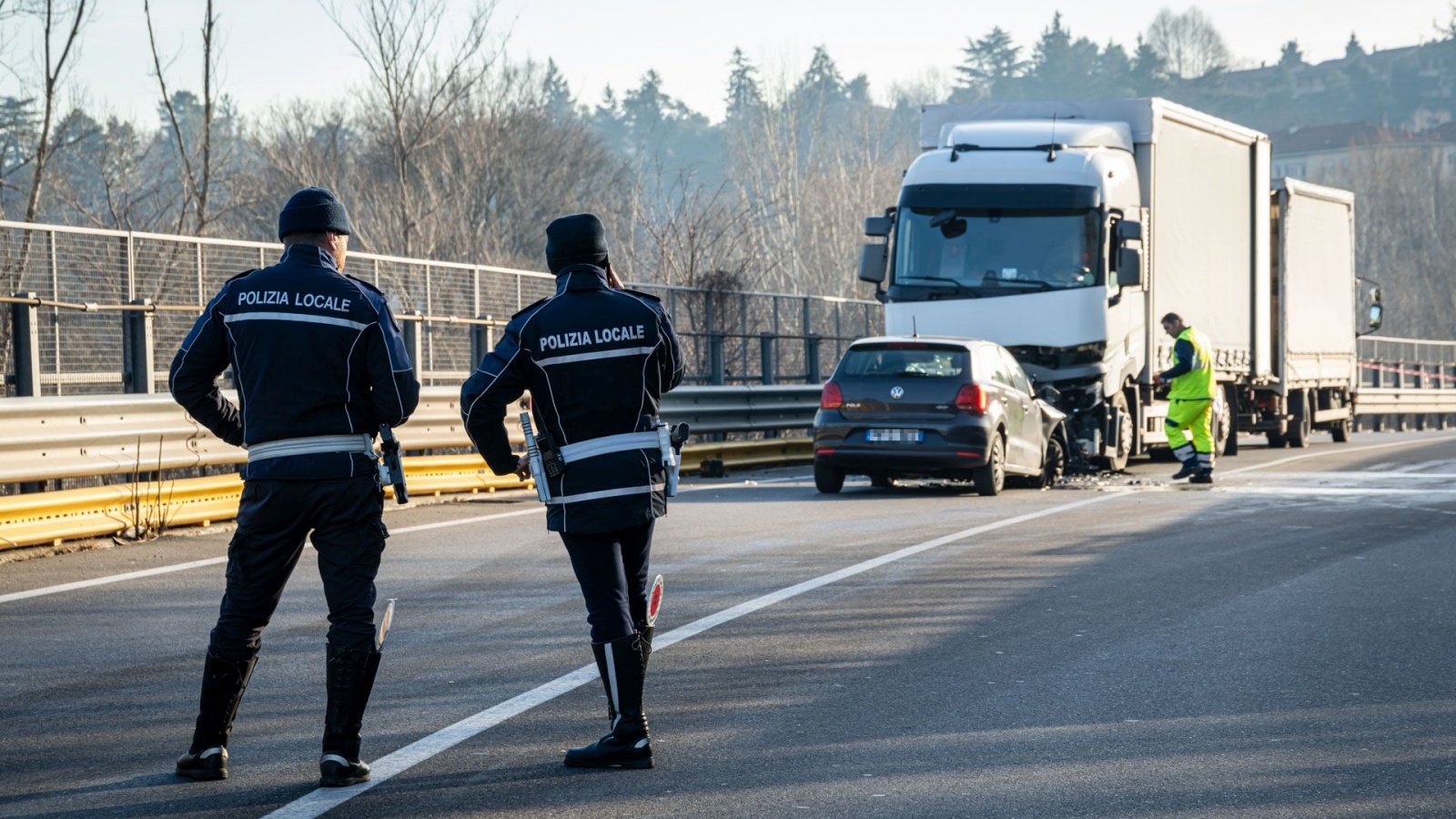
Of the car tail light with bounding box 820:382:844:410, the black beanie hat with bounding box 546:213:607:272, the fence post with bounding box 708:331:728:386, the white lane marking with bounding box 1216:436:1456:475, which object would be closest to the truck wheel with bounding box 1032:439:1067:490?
the car tail light with bounding box 820:382:844:410

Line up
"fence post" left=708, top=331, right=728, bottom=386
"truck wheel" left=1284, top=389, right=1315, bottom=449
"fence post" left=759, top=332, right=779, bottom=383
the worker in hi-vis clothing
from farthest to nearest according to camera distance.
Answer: "truck wheel" left=1284, top=389, right=1315, bottom=449 → "fence post" left=759, top=332, right=779, bottom=383 → "fence post" left=708, top=331, right=728, bottom=386 → the worker in hi-vis clothing

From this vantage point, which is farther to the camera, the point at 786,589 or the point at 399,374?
the point at 786,589

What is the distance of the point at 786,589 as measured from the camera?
9.78 m

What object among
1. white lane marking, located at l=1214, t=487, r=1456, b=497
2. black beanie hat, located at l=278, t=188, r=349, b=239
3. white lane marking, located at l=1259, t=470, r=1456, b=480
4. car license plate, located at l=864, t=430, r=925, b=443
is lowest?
white lane marking, located at l=1214, t=487, r=1456, b=497

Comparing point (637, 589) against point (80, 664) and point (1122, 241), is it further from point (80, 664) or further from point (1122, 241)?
point (1122, 241)

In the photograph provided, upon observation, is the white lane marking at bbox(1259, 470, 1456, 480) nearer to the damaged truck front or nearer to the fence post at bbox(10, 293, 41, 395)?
the damaged truck front

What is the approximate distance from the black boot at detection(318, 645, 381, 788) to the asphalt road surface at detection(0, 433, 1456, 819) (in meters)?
0.06

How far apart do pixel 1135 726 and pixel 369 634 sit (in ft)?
8.73

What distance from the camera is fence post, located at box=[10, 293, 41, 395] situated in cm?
1309

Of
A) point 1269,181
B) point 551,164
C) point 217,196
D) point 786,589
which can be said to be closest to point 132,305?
point 786,589

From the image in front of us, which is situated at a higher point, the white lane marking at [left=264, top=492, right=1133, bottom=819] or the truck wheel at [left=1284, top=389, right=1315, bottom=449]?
the truck wheel at [left=1284, top=389, right=1315, bottom=449]

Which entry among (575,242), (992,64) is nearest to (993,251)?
(575,242)

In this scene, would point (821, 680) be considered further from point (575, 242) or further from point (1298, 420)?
point (1298, 420)

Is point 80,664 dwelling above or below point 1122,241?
below
